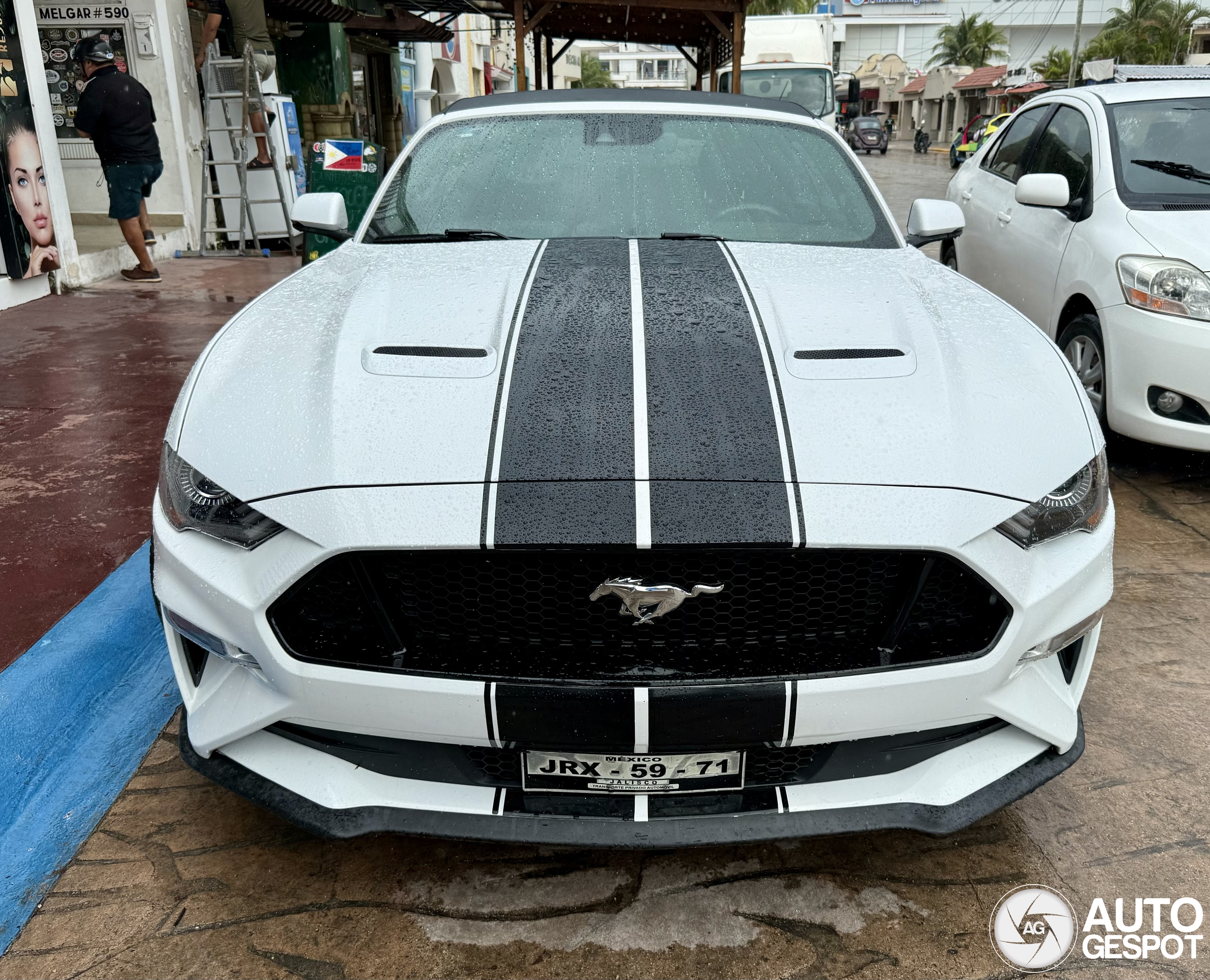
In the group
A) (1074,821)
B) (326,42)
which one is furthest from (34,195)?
(326,42)

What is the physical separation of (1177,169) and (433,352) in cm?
384

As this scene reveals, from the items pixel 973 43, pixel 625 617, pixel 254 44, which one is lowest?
pixel 625 617

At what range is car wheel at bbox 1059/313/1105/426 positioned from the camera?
4.31m

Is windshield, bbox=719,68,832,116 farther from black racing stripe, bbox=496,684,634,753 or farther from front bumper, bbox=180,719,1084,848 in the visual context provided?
black racing stripe, bbox=496,684,634,753

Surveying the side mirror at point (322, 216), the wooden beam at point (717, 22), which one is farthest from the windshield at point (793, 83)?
the side mirror at point (322, 216)

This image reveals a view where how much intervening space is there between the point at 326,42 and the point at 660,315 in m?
15.3

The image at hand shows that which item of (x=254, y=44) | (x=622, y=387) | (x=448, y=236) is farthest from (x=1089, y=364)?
(x=254, y=44)

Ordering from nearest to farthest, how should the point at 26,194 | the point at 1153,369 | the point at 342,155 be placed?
the point at 1153,369 < the point at 26,194 < the point at 342,155

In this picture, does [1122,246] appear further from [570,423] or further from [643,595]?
[643,595]

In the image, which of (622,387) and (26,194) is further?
(26,194)

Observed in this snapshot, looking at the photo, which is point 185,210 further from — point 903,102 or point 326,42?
point 903,102

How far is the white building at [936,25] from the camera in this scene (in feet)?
295

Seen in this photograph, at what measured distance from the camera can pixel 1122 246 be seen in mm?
4203

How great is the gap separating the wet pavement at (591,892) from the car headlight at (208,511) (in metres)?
0.74
